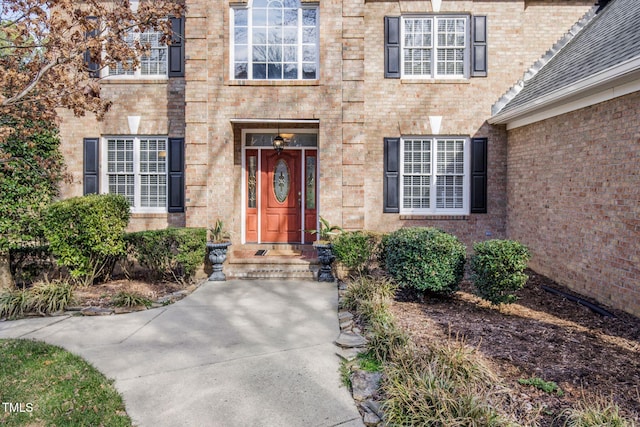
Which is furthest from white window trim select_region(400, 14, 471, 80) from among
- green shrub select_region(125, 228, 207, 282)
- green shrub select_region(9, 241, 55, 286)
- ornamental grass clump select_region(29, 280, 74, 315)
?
green shrub select_region(9, 241, 55, 286)

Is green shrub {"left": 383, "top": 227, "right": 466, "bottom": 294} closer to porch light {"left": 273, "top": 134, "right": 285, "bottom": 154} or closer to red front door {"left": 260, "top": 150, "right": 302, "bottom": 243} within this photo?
red front door {"left": 260, "top": 150, "right": 302, "bottom": 243}

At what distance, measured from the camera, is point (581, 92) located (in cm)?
655

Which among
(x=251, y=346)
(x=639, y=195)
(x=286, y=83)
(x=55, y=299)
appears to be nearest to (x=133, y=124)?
(x=286, y=83)

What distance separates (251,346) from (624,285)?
528 cm

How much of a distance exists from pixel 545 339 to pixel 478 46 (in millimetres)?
7210

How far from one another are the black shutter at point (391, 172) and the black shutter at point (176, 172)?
475 centimetres

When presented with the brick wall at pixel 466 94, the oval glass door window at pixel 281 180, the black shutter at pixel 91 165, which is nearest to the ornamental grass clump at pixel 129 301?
the black shutter at pixel 91 165

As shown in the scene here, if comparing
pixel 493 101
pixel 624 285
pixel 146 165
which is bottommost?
pixel 624 285

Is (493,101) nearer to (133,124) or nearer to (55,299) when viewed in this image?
(133,124)

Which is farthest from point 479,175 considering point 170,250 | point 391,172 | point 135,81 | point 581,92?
point 135,81

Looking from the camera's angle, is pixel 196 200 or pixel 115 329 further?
pixel 196 200

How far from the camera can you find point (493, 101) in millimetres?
9664

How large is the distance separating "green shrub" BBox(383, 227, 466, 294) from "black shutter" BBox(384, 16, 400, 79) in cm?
485

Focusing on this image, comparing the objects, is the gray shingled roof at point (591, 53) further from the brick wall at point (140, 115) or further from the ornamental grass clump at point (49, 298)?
the ornamental grass clump at point (49, 298)
